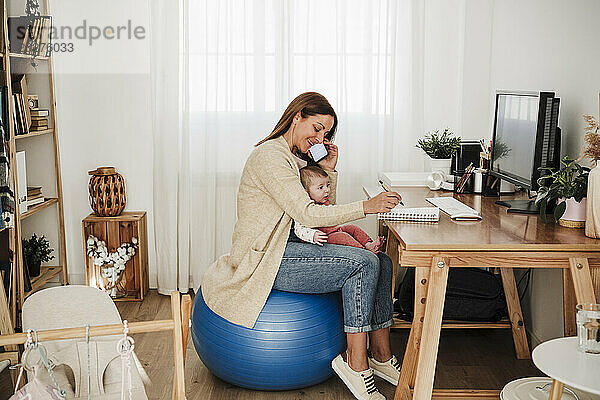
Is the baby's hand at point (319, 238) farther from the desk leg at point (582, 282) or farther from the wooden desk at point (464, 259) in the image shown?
the desk leg at point (582, 282)

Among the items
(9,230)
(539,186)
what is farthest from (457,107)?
(9,230)

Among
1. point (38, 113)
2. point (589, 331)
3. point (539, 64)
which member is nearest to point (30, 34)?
point (38, 113)

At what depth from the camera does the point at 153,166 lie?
14.2 feet

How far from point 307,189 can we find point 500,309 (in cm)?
110

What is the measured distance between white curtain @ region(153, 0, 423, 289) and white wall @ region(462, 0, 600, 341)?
34 cm

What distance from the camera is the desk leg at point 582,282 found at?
235cm

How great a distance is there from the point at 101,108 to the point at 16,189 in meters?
0.98

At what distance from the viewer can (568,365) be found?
6.25 ft

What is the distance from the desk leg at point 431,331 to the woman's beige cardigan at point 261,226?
53 centimetres

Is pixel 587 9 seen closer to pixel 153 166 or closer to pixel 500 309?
pixel 500 309

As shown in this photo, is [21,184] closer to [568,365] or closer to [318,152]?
[318,152]

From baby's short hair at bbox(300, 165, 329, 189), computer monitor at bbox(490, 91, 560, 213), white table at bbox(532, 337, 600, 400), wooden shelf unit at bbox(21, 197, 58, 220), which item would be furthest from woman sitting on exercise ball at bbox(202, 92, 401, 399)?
wooden shelf unit at bbox(21, 197, 58, 220)

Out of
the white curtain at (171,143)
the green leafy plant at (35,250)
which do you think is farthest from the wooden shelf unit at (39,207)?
the white curtain at (171,143)

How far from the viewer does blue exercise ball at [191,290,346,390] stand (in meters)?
2.87
